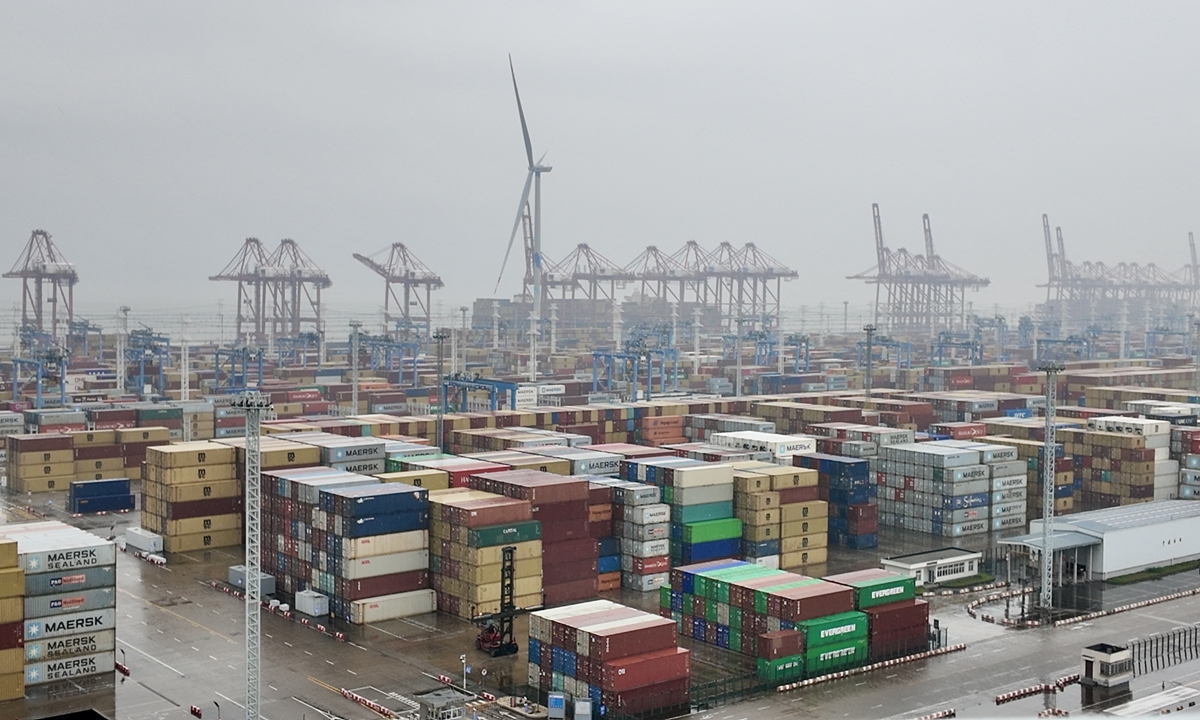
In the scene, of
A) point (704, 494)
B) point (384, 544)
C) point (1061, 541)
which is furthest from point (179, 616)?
point (1061, 541)

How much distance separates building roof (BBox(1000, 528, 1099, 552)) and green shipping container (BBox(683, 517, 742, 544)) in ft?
31.5

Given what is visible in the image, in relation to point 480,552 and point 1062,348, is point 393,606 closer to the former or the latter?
point 480,552

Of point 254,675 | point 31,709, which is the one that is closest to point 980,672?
point 254,675

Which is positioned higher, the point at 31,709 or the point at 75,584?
the point at 75,584

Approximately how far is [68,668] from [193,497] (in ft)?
54.2

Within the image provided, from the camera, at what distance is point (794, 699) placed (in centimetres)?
3344

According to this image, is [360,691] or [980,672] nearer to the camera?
[360,691]

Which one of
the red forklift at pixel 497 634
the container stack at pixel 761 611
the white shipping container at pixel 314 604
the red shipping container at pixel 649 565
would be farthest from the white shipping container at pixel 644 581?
A: the white shipping container at pixel 314 604

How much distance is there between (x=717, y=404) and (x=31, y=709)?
160ft

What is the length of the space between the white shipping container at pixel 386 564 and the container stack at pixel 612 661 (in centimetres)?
794

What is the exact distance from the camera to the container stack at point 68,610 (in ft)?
109

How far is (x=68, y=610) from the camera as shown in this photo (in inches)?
1316

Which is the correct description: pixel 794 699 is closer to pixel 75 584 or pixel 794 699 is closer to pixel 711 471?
pixel 711 471

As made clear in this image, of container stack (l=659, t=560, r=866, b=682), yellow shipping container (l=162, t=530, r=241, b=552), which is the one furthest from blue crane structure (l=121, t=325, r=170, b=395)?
container stack (l=659, t=560, r=866, b=682)
